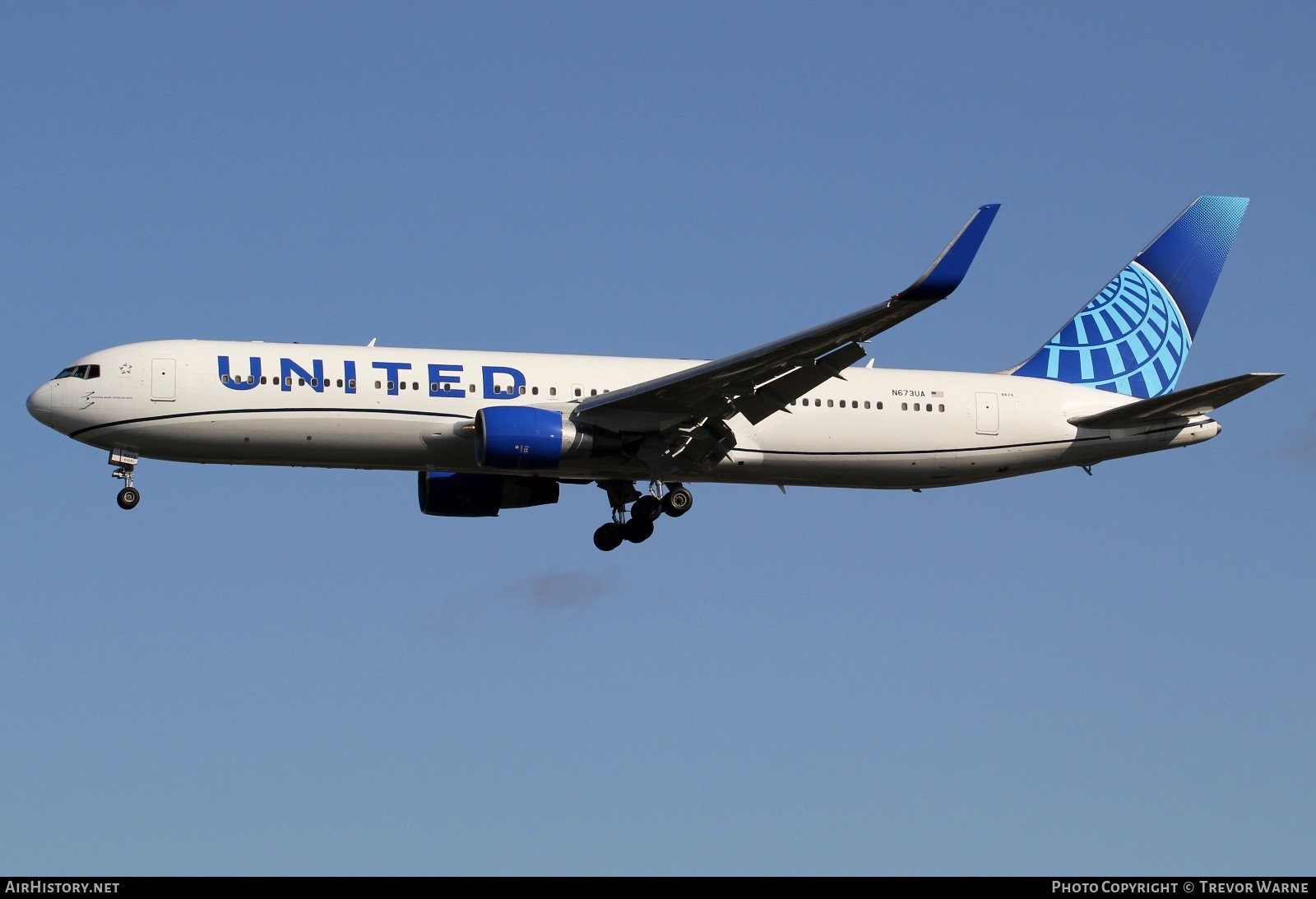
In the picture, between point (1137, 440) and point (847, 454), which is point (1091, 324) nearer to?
point (1137, 440)

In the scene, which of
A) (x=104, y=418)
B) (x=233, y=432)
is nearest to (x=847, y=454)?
(x=233, y=432)

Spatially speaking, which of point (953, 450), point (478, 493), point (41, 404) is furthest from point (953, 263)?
point (41, 404)

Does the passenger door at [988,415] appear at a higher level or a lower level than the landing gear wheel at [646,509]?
higher

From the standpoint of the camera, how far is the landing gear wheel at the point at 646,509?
4259 centimetres

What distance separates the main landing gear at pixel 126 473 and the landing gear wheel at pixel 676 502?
1203cm

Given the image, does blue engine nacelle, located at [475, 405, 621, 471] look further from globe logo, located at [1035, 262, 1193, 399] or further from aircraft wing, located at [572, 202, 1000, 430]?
globe logo, located at [1035, 262, 1193, 399]

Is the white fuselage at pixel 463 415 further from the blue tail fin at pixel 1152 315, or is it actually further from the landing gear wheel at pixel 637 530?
the blue tail fin at pixel 1152 315

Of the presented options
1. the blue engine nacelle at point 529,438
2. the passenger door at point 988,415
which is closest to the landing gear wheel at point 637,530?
the blue engine nacelle at point 529,438

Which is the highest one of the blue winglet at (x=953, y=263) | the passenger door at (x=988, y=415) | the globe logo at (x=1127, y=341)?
the globe logo at (x=1127, y=341)

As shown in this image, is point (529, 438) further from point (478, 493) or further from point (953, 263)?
point (953, 263)

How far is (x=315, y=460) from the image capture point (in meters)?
39.1

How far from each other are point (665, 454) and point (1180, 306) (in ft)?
55.6

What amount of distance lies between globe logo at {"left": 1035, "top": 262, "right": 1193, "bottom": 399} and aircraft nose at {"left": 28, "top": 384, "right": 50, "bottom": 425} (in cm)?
2438

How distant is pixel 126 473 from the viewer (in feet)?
129
